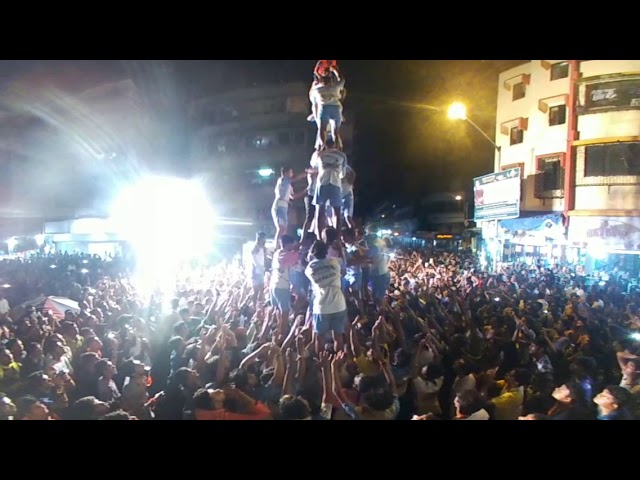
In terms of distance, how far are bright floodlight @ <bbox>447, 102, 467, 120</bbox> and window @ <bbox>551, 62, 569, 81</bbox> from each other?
78.9 inches

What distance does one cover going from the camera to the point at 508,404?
10.1 ft

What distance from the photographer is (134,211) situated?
5.66 meters

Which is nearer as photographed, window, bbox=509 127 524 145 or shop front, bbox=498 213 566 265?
shop front, bbox=498 213 566 265

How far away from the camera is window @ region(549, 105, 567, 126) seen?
7758 mm

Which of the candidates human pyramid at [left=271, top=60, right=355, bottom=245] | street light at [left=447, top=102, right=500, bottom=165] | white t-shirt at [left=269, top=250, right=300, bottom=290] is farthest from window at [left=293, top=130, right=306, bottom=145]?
white t-shirt at [left=269, top=250, right=300, bottom=290]

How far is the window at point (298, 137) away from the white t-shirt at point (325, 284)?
325 cm

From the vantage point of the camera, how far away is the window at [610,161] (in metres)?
7.12

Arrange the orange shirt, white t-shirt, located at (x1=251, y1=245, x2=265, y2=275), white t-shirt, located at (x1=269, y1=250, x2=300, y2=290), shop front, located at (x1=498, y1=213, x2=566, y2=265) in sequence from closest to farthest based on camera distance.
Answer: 1. the orange shirt
2. white t-shirt, located at (x1=269, y1=250, x2=300, y2=290)
3. white t-shirt, located at (x1=251, y1=245, x2=265, y2=275)
4. shop front, located at (x1=498, y1=213, x2=566, y2=265)

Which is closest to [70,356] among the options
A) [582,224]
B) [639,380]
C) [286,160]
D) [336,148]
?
[336,148]

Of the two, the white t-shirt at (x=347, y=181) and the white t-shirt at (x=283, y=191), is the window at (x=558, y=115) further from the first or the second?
the white t-shirt at (x=283, y=191)

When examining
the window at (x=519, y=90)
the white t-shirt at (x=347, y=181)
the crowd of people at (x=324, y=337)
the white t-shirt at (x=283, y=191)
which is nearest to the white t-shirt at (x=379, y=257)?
the crowd of people at (x=324, y=337)

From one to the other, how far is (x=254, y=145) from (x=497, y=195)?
3472 mm

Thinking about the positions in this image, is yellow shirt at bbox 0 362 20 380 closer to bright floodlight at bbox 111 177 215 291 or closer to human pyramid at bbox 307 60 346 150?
bright floodlight at bbox 111 177 215 291

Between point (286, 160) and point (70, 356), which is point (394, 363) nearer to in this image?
point (70, 356)
